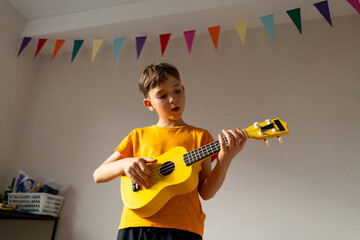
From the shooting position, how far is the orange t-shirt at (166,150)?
2.95ft

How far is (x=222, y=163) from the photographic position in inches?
37.2

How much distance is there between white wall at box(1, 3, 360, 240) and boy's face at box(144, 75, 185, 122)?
92 cm

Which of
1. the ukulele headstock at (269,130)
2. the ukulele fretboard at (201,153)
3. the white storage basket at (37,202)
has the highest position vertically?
the ukulele headstock at (269,130)

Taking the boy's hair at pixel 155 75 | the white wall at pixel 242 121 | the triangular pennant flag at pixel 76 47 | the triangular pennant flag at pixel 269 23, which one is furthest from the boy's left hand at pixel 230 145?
the triangular pennant flag at pixel 76 47

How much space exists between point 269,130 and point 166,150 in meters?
0.35

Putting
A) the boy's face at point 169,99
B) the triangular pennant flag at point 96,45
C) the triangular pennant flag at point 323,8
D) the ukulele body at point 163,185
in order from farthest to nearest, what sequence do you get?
1. the triangular pennant flag at point 96,45
2. the triangular pennant flag at point 323,8
3. the boy's face at point 169,99
4. the ukulele body at point 163,185

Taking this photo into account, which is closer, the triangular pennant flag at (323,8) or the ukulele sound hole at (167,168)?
the ukulele sound hole at (167,168)

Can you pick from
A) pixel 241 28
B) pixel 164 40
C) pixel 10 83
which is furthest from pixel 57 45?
pixel 241 28

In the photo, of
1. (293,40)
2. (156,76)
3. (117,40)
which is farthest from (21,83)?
(293,40)

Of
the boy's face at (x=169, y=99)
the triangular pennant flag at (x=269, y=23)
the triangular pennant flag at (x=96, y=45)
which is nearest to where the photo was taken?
the boy's face at (x=169, y=99)

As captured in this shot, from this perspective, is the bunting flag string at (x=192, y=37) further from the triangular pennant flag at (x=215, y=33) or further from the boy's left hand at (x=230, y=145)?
the boy's left hand at (x=230, y=145)

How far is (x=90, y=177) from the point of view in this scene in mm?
2117

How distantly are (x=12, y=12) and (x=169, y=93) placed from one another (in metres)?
2.04

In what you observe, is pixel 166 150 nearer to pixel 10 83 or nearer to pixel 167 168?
pixel 167 168
